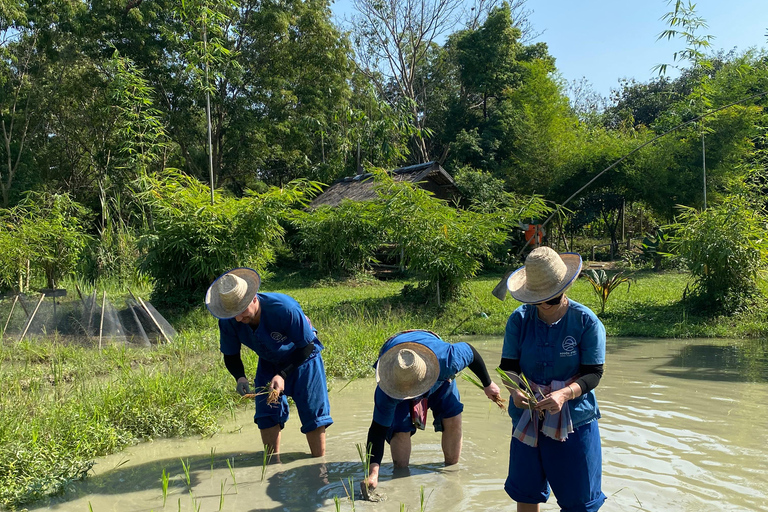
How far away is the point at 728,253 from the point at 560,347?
24.4 ft

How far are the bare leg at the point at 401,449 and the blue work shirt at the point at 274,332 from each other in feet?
2.82

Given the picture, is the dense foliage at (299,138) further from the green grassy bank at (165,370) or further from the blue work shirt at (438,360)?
the blue work shirt at (438,360)

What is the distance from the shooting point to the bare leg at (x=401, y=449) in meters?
4.00

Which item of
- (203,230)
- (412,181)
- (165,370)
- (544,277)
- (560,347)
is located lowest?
(165,370)

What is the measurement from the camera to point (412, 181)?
17438mm

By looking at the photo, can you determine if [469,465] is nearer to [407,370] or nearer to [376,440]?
[376,440]

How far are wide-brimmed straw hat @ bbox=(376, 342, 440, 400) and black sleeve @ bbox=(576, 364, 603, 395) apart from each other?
0.78 meters

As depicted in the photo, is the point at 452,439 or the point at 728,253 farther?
the point at 728,253

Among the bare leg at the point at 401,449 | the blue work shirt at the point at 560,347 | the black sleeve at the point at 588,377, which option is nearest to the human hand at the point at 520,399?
the blue work shirt at the point at 560,347

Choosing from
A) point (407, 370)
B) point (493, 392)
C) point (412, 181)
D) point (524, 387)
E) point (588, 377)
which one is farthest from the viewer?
point (412, 181)

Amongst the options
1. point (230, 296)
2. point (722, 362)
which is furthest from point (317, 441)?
point (722, 362)

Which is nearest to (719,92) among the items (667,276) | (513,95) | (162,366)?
(667,276)

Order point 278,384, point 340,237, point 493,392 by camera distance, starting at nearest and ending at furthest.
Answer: point 493,392 < point 278,384 < point 340,237

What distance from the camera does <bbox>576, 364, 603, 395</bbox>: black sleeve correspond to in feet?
8.62
